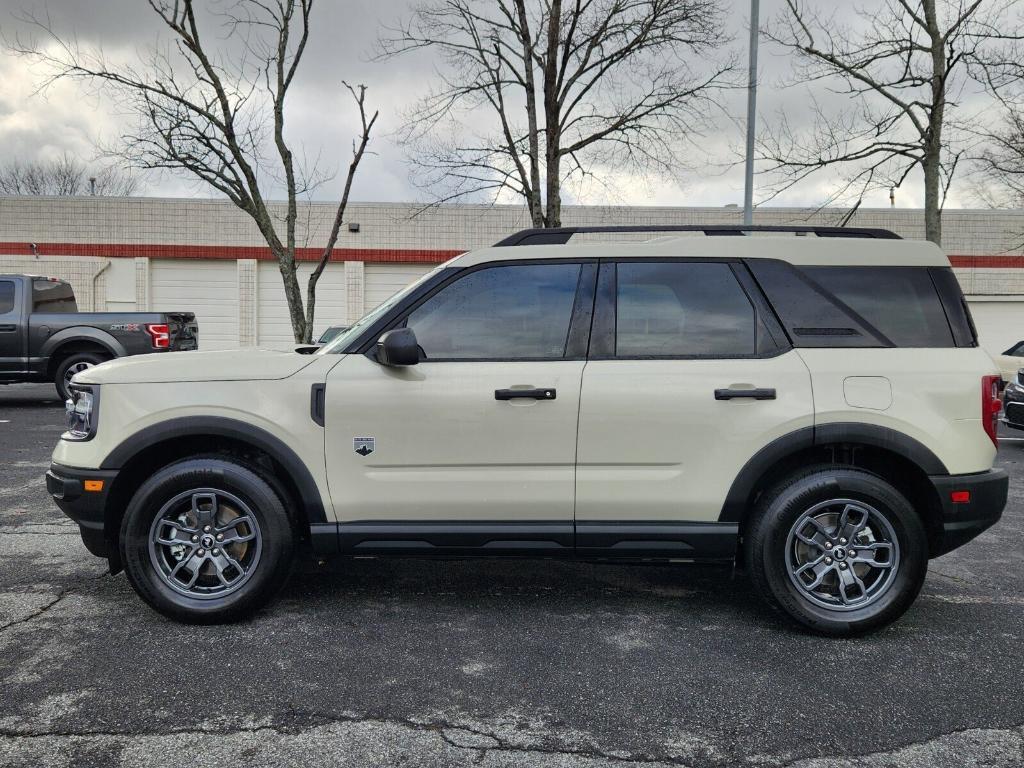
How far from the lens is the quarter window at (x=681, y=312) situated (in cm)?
386

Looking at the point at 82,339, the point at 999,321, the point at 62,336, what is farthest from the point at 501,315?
the point at 999,321

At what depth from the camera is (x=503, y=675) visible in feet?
10.9

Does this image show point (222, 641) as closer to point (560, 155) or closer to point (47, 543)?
point (47, 543)

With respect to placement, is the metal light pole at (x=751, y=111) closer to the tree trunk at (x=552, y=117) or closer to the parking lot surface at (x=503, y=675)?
the tree trunk at (x=552, y=117)

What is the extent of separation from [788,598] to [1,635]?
360 cm

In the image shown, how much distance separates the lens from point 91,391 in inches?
153

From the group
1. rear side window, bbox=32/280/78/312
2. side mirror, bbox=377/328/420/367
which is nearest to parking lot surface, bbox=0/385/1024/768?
side mirror, bbox=377/328/420/367

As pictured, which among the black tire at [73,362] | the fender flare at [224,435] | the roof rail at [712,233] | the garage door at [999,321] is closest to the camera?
the fender flare at [224,435]

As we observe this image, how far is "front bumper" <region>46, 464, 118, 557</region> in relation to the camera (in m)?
3.82

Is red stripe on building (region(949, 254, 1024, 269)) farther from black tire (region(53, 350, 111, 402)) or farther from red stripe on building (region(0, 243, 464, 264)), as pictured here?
black tire (region(53, 350, 111, 402))

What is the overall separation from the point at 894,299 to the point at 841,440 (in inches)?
29.9

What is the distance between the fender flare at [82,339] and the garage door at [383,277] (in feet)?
36.8

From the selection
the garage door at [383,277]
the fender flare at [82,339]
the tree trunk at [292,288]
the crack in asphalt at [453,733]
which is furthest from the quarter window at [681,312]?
the garage door at [383,277]

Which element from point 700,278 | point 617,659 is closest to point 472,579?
point 617,659
